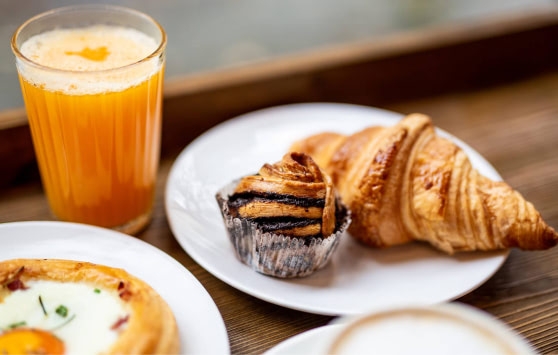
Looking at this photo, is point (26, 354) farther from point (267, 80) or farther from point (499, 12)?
point (499, 12)

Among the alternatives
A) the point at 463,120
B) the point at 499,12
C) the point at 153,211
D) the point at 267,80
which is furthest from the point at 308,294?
the point at 499,12

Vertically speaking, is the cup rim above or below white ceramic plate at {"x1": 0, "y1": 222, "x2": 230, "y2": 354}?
above

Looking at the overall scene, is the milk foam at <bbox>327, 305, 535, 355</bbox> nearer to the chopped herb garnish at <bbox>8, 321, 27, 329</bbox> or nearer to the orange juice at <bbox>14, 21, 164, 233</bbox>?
the chopped herb garnish at <bbox>8, 321, 27, 329</bbox>

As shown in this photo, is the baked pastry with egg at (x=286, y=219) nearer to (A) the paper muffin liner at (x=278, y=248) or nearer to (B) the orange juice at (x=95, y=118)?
(A) the paper muffin liner at (x=278, y=248)

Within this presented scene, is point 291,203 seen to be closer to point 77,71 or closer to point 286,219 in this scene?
point 286,219

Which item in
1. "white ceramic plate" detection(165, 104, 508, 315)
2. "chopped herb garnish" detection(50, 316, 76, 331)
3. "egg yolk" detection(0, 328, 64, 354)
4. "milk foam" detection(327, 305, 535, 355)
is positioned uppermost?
"milk foam" detection(327, 305, 535, 355)

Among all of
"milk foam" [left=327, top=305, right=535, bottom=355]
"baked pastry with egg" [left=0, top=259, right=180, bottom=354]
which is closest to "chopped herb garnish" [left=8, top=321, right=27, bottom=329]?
"baked pastry with egg" [left=0, top=259, right=180, bottom=354]

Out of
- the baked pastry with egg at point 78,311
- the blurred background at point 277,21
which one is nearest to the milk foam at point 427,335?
the baked pastry with egg at point 78,311
